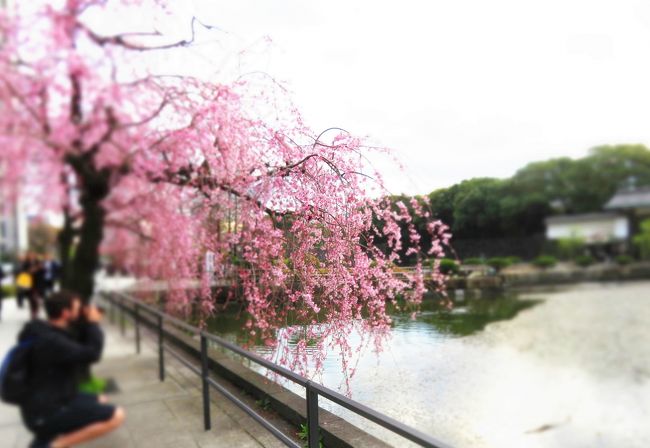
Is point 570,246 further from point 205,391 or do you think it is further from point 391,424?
point 205,391

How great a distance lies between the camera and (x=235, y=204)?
3201 mm

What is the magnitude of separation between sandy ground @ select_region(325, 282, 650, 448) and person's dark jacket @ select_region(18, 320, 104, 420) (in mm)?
1956

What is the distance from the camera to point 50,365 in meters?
1.64

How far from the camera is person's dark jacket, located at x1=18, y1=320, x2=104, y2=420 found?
5.35ft

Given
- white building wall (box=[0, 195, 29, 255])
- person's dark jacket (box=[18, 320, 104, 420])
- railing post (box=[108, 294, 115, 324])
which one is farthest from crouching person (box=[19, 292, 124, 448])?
railing post (box=[108, 294, 115, 324])

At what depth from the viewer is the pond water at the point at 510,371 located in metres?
3.24

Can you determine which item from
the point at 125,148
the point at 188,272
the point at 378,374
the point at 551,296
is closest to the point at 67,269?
the point at 125,148

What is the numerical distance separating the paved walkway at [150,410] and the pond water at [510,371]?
1.91ft

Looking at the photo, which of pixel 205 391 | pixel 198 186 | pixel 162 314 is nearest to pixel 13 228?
pixel 198 186

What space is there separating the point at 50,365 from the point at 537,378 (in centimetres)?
568

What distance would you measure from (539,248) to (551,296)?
1.85 feet

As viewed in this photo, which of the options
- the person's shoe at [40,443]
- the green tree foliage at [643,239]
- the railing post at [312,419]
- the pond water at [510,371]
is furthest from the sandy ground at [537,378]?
the person's shoe at [40,443]

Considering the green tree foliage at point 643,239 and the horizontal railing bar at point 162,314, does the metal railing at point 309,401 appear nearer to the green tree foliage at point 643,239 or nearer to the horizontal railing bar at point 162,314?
the horizontal railing bar at point 162,314

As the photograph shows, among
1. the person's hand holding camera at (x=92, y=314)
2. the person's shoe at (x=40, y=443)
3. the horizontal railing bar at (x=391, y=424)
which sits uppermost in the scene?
the person's hand holding camera at (x=92, y=314)
